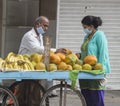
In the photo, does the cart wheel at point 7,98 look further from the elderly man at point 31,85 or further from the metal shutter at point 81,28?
the metal shutter at point 81,28

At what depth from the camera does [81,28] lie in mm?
10586

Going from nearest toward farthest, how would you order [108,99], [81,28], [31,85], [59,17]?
[31,85], [108,99], [59,17], [81,28]

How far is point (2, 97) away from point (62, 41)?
13.7 feet

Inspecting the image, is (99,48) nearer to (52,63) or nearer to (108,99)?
(52,63)

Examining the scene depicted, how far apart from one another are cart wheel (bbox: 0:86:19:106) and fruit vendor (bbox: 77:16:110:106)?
3.50ft

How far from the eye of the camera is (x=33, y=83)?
674 cm

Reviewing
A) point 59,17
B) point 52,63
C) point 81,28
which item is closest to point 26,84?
point 52,63

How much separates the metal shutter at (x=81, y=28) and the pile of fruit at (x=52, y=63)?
3.99 meters

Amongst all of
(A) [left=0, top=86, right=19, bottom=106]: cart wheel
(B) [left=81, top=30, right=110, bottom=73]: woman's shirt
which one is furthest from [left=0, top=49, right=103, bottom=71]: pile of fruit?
(A) [left=0, top=86, right=19, bottom=106]: cart wheel

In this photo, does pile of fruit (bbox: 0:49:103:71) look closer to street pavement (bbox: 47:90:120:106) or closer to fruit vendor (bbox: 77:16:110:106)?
fruit vendor (bbox: 77:16:110:106)

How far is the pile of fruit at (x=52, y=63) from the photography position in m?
6.19

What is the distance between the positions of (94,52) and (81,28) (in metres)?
3.95

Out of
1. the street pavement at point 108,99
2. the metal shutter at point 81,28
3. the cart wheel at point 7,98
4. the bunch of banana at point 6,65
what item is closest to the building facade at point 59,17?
the metal shutter at point 81,28

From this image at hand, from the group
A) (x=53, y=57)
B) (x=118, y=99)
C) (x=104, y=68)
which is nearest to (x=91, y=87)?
(x=104, y=68)
